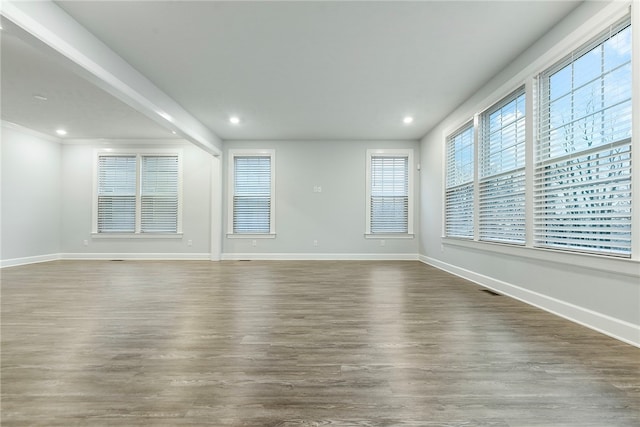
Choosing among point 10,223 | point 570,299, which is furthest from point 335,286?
Answer: point 10,223

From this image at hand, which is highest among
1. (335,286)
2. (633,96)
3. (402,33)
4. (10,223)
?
(402,33)

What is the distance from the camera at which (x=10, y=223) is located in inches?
225

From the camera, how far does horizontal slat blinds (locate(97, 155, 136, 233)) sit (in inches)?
269

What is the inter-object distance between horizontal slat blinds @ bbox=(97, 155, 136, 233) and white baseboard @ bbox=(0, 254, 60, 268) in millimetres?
1102

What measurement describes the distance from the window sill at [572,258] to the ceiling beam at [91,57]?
490cm

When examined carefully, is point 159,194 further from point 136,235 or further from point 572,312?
point 572,312

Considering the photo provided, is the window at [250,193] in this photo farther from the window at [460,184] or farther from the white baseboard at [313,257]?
the window at [460,184]

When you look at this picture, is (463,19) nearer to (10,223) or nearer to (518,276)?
(518,276)

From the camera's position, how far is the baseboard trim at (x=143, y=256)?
678cm

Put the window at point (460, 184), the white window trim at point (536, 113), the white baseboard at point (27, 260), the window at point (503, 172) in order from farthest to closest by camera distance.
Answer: the white baseboard at point (27, 260)
the window at point (460, 184)
the window at point (503, 172)
the white window trim at point (536, 113)

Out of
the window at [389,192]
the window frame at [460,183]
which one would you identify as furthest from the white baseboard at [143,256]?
the window frame at [460,183]

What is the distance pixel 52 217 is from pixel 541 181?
9279mm

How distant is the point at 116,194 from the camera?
684 cm

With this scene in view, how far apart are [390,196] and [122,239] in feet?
21.3
